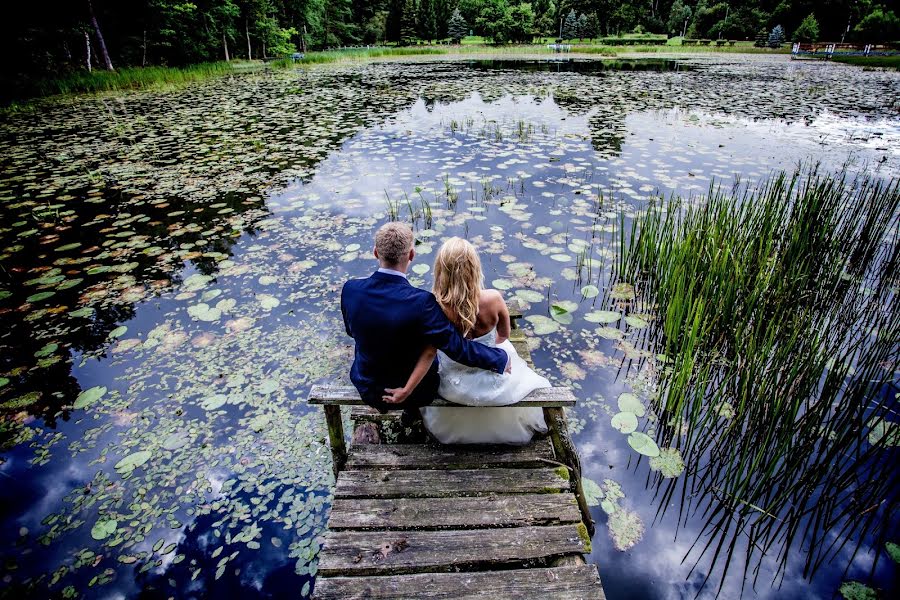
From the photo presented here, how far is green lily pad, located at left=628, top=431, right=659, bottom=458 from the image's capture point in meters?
2.65

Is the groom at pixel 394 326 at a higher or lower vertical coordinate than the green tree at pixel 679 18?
lower

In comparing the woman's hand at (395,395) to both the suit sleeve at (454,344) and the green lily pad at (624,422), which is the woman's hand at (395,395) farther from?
the green lily pad at (624,422)

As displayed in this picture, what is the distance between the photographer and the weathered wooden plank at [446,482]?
2.06 m

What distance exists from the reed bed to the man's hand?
1680mm

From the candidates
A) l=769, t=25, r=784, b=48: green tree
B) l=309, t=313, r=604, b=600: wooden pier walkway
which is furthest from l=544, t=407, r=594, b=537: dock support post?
l=769, t=25, r=784, b=48: green tree

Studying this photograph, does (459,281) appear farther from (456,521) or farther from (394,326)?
(456,521)

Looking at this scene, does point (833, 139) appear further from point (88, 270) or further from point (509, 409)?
point (88, 270)

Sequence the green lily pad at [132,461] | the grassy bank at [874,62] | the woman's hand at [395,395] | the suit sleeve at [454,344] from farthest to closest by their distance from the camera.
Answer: the grassy bank at [874,62]
the green lily pad at [132,461]
the woman's hand at [395,395]
the suit sleeve at [454,344]

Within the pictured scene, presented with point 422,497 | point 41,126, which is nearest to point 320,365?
point 422,497

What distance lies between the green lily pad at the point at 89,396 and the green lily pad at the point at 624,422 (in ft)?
12.7

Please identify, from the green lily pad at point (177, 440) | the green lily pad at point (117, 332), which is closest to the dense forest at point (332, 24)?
the green lily pad at point (117, 332)

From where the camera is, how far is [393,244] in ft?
6.44

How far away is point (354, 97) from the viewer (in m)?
15.7

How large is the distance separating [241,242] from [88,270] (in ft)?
5.41
